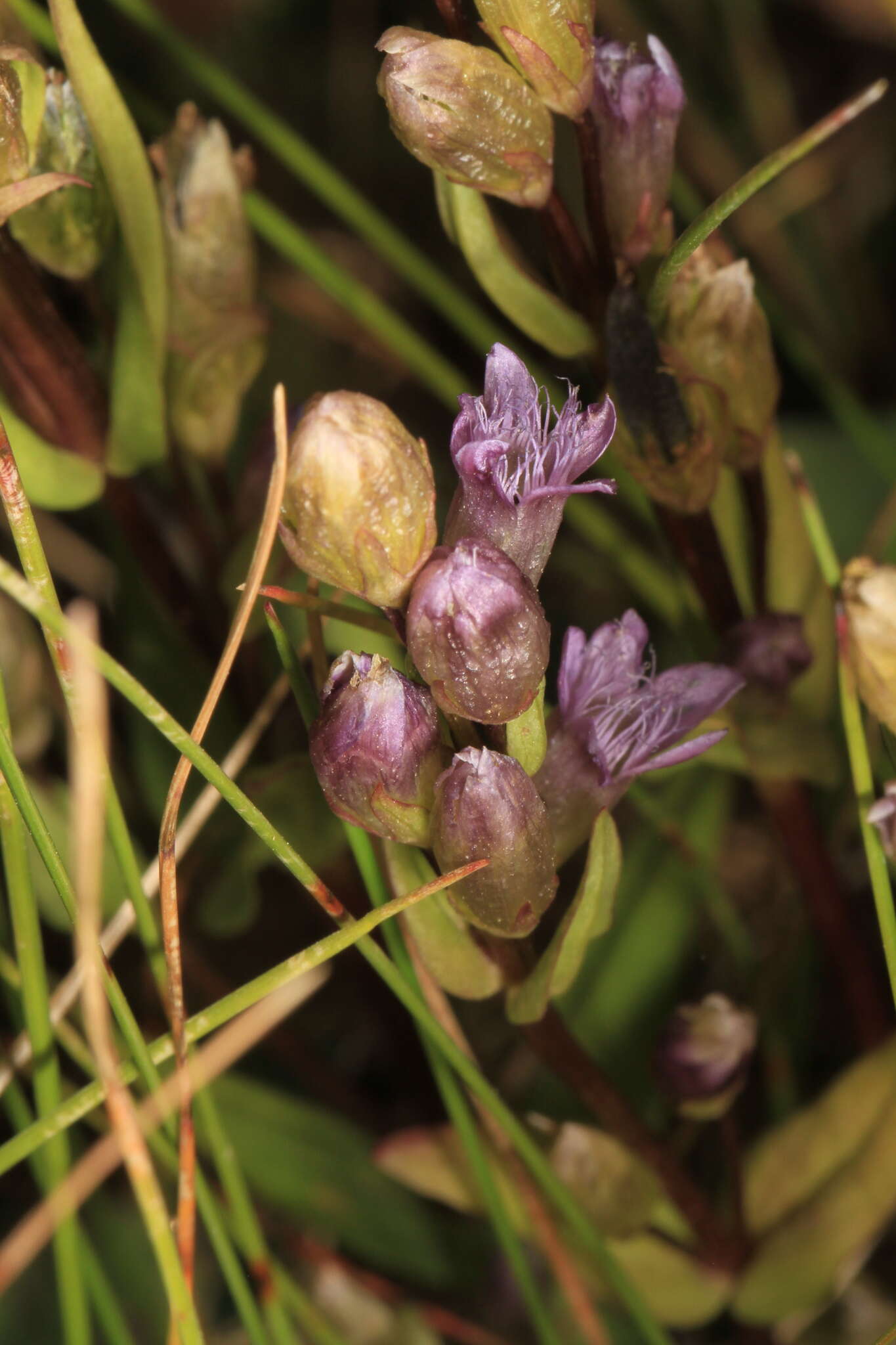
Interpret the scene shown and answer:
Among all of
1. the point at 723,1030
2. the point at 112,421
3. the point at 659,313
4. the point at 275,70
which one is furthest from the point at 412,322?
the point at 723,1030

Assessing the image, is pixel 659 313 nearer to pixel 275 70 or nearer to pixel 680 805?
pixel 680 805

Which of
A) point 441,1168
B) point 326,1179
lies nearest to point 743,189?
point 441,1168

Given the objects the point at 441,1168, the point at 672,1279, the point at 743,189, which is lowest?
the point at 672,1279

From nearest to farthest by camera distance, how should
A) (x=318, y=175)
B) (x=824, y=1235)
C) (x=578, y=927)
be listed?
(x=578, y=927)
(x=824, y=1235)
(x=318, y=175)

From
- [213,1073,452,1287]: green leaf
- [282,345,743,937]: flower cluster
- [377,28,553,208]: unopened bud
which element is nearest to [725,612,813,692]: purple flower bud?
[282,345,743,937]: flower cluster

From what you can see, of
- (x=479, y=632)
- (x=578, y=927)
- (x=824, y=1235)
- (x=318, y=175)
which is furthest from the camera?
(x=318, y=175)

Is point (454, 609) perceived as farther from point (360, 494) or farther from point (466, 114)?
point (466, 114)
